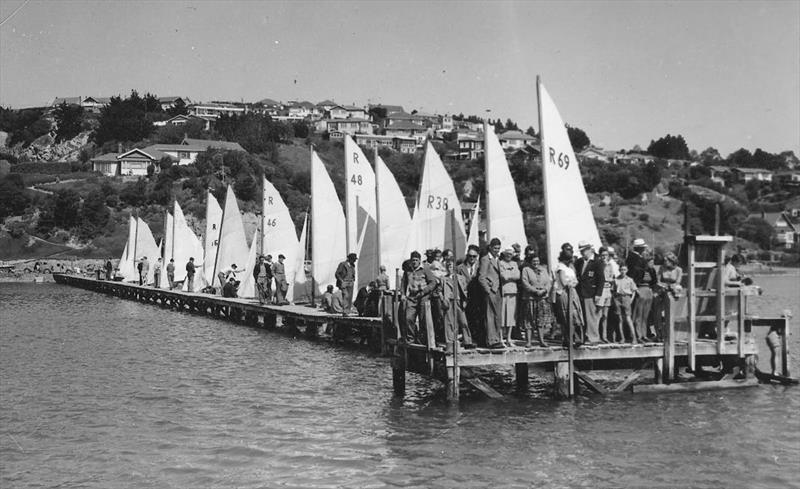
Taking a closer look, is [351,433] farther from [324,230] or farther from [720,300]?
[324,230]

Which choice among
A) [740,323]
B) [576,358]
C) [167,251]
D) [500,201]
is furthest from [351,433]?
[167,251]

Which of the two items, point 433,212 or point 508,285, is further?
point 433,212

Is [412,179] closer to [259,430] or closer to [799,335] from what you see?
[799,335]

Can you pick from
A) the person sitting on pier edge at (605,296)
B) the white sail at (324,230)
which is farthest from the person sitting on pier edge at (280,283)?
the person sitting on pier edge at (605,296)

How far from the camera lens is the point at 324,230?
35562 millimetres

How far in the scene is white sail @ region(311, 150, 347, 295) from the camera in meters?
34.8

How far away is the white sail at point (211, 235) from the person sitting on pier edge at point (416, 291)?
30.4 meters

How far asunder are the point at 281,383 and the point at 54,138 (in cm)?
17141

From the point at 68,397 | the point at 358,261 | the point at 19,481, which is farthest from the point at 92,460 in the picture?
the point at 358,261

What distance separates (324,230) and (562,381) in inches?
704

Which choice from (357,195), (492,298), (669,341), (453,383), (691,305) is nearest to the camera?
(492,298)

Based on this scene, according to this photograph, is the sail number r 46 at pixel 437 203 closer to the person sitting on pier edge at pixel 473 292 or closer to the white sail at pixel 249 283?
the person sitting on pier edge at pixel 473 292

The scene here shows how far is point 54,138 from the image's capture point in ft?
593

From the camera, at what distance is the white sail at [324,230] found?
3481 centimetres
